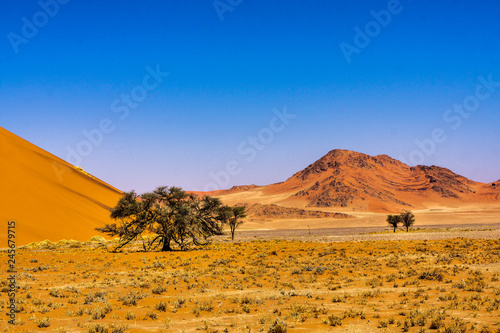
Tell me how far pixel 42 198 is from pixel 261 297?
51416mm

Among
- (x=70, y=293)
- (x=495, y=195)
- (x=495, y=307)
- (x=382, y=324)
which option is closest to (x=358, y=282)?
(x=495, y=307)

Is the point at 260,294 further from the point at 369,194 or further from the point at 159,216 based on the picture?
the point at 369,194

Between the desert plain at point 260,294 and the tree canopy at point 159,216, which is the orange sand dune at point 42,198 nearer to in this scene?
the desert plain at point 260,294

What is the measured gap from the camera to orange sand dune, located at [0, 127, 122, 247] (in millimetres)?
47375

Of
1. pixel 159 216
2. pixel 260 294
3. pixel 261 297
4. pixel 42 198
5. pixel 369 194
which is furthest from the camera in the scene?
pixel 369 194

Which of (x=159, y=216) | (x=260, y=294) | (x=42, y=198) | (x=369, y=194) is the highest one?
(x=369, y=194)

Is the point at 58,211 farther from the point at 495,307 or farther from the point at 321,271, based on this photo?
the point at 495,307

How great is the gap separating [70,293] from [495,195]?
727ft

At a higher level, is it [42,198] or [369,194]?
[369,194]

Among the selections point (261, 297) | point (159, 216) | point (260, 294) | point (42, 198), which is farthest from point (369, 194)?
point (261, 297)

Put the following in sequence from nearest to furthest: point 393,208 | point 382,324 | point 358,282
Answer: point 382,324 → point 358,282 → point 393,208

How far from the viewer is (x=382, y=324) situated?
10398 millimetres

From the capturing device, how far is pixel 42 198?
55.1 metres

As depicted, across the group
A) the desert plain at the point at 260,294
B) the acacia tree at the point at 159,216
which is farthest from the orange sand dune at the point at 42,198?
the acacia tree at the point at 159,216
